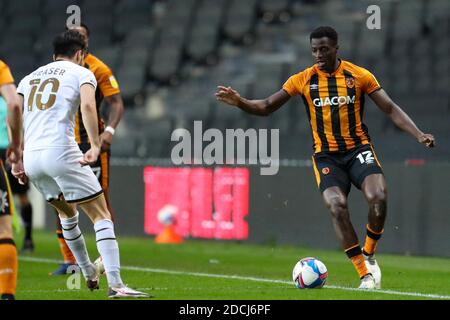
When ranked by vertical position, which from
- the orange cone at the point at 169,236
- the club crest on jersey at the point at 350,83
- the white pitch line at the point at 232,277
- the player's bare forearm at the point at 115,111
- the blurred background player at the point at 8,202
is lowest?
the white pitch line at the point at 232,277

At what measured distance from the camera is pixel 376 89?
34.8 ft

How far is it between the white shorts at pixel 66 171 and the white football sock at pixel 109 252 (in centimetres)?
25

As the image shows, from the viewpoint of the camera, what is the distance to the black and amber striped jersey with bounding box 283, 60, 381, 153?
1063 cm

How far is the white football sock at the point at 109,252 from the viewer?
9000 mm

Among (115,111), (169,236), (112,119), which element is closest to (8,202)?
(112,119)

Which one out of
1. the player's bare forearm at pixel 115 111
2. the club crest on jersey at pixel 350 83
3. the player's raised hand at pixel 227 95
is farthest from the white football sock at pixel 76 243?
the club crest on jersey at pixel 350 83

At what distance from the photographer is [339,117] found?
A: 35.0 ft

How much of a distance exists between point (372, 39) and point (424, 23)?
0.98 meters

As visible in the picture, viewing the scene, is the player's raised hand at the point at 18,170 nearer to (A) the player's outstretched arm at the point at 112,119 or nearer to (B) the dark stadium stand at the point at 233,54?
(A) the player's outstretched arm at the point at 112,119

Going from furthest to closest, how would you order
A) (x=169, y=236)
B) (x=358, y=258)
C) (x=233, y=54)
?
(x=233, y=54) < (x=169, y=236) < (x=358, y=258)

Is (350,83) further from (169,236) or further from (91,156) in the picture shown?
(169,236)

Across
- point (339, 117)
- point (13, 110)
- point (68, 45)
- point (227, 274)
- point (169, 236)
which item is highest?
point (68, 45)

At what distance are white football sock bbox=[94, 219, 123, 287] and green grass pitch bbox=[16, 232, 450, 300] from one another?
1.13 ft

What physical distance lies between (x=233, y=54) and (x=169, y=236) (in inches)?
285
